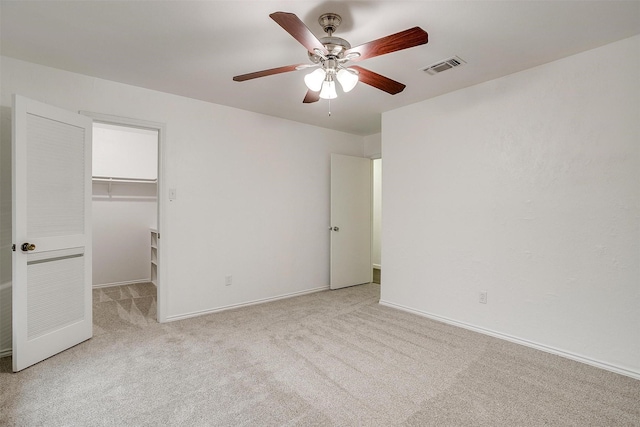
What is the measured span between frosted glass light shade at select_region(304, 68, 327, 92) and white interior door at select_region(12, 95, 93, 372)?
2.17m

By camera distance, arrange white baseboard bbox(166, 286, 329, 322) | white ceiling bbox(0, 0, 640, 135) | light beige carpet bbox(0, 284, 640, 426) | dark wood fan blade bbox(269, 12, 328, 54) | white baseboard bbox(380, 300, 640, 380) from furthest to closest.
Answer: white baseboard bbox(166, 286, 329, 322), white baseboard bbox(380, 300, 640, 380), white ceiling bbox(0, 0, 640, 135), light beige carpet bbox(0, 284, 640, 426), dark wood fan blade bbox(269, 12, 328, 54)

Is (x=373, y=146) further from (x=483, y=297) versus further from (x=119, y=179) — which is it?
(x=119, y=179)

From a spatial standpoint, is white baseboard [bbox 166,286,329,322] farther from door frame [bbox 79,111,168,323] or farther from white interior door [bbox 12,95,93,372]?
white interior door [bbox 12,95,93,372]

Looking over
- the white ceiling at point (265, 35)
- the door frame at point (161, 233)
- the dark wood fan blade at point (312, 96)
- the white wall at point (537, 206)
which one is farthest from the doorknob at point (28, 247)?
the white wall at point (537, 206)

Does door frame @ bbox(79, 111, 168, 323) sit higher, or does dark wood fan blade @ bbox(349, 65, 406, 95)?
dark wood fan blade @ bbox(349, 65, 406, 95)

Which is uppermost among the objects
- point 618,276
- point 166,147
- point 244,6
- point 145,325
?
point 244,6

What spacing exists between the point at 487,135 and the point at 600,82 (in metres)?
0.85

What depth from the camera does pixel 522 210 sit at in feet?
9.02

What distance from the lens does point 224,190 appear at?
368 centimetres

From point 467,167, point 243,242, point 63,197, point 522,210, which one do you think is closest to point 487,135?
point 467,167

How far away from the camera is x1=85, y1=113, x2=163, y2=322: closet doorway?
4672 mm

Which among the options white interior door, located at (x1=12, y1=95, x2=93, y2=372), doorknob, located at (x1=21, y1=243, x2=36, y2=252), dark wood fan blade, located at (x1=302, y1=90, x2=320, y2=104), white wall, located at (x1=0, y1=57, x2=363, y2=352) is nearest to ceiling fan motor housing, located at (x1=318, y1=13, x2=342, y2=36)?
dark wood fan blade, located at (x1=302, y1=90, x2=320, y2=104)

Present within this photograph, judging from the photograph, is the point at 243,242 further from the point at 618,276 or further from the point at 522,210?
the point at 618,276

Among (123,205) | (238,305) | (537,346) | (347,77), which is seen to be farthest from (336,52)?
(123,205)
